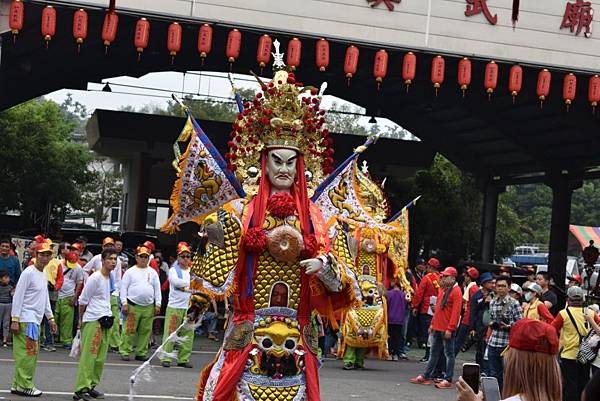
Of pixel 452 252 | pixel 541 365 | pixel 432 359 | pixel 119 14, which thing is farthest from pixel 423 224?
pixel 541 365

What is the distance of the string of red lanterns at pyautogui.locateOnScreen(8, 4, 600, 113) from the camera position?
19438mm

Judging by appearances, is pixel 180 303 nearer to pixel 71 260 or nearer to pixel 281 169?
pixel 71 260

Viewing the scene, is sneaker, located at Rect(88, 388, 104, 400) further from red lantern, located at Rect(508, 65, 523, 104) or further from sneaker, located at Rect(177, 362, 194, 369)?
red lantern, located at Rect(508, 65, 523, 104)

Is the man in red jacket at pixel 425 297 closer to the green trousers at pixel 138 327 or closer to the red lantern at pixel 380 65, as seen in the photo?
the red lantern at pixel 380 65

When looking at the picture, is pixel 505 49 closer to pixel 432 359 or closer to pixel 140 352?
pixel 432 359

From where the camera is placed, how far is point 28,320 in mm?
11742

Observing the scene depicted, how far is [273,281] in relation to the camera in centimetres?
800

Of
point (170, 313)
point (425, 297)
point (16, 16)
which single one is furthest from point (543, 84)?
point (170, 313)

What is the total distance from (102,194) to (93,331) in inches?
1851

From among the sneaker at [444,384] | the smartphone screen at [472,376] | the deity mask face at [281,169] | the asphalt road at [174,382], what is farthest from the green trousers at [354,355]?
the smartphone screen at [472,376]

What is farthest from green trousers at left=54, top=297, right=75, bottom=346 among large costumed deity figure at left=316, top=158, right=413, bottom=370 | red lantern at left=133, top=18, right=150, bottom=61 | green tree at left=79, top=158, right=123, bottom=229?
green tree at left=79, top=158, right=123, bottom=229

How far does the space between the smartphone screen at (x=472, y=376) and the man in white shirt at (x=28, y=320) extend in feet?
27.1

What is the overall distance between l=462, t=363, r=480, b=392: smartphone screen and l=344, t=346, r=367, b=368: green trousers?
42.7ft

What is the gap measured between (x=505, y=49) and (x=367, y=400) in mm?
11104
